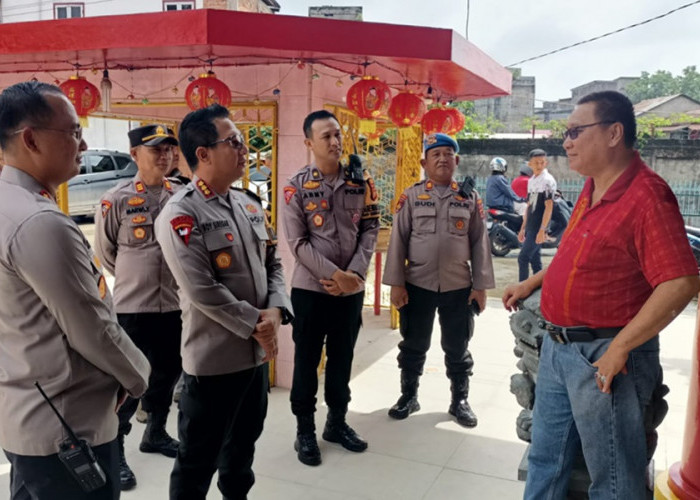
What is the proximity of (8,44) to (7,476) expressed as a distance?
289cm

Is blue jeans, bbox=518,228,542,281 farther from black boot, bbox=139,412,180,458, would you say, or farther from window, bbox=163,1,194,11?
window, bbox=163,1,194,11

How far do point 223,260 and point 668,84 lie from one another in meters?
52.7

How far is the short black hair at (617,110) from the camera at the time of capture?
1927mm

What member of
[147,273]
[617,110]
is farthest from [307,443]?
[617,110]

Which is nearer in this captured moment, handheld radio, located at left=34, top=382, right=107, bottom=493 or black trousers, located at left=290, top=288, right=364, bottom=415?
handheld radio, located at left=34, top=382, right=107, bottom=493

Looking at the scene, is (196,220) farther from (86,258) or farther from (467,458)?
(467,458)

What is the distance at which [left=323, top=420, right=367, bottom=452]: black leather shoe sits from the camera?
3316mm

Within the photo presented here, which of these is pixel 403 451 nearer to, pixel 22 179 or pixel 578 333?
pixel 578 333

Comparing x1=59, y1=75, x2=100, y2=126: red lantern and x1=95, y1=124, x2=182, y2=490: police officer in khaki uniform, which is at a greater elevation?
x1=59, y1=75, x2=100, y2=126: red lantern

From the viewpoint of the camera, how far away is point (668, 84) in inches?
1826

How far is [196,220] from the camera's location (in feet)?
7.11

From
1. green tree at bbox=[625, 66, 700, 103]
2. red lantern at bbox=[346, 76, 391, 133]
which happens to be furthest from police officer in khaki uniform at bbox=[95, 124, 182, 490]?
green tree at bbox=[625, 66, 700, 103]

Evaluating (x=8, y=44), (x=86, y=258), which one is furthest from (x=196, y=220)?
(x=8, y=44)

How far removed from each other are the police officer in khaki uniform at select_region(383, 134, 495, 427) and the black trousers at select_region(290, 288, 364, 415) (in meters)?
0.48
